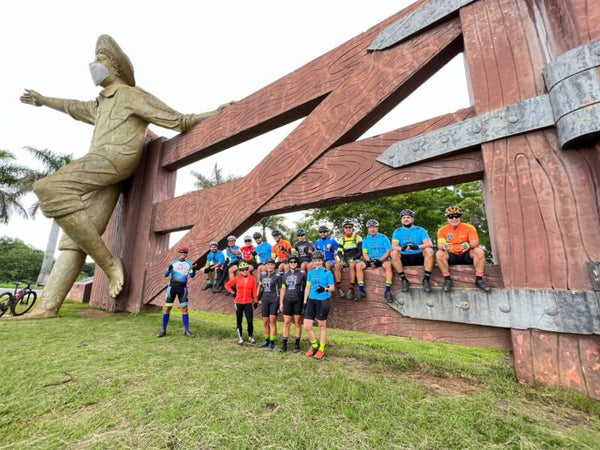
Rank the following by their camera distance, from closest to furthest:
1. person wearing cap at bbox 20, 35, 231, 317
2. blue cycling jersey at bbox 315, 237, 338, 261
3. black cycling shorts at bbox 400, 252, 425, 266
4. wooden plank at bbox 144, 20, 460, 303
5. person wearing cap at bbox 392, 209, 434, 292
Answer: person wearing cap at bbox 392, 209, 434, 292 → black cycling shorts at bbox 400, 252, 425, 266 → wooden plank at bbox 144, 20, 460, 303 → blue cycling jersey at bbox 315, 237, 338, 261 → person wearing cap at bbox 20, 35, 231, 317

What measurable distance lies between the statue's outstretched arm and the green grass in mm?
6290

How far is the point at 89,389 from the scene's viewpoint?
8.44 ft

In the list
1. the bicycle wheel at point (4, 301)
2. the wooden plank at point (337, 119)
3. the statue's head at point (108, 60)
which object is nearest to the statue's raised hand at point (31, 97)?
the statue's head at point (108, 60)

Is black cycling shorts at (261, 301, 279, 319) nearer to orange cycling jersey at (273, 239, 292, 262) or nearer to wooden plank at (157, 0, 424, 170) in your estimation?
orange cycling jersey at (273, 239, 292, 262)

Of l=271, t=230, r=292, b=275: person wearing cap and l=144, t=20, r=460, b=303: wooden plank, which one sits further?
l=271, t=230, r=292, b=275: person wearing cap

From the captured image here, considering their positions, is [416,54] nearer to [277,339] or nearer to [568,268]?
[568,268]

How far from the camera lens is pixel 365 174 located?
13.5ft

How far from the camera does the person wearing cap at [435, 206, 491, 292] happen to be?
10.3 ft

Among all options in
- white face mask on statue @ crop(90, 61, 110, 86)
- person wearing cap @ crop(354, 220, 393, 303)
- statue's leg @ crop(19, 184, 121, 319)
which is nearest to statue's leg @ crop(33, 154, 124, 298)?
statue's leg @ crop(19, 184, 121, 319)

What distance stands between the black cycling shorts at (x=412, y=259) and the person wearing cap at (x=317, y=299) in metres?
1.04

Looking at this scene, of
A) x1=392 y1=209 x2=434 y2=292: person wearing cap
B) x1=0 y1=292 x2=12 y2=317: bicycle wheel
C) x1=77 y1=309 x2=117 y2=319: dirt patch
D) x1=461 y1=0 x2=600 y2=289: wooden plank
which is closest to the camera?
x1=461 y1=0 x2=600 y2=289: wooden plank

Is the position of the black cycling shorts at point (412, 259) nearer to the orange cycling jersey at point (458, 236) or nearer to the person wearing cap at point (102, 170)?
the orange cycling jersey at point (458, 236)

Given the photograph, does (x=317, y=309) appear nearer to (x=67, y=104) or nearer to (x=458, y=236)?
(x=458, y=236)

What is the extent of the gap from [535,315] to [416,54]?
11.9ft
